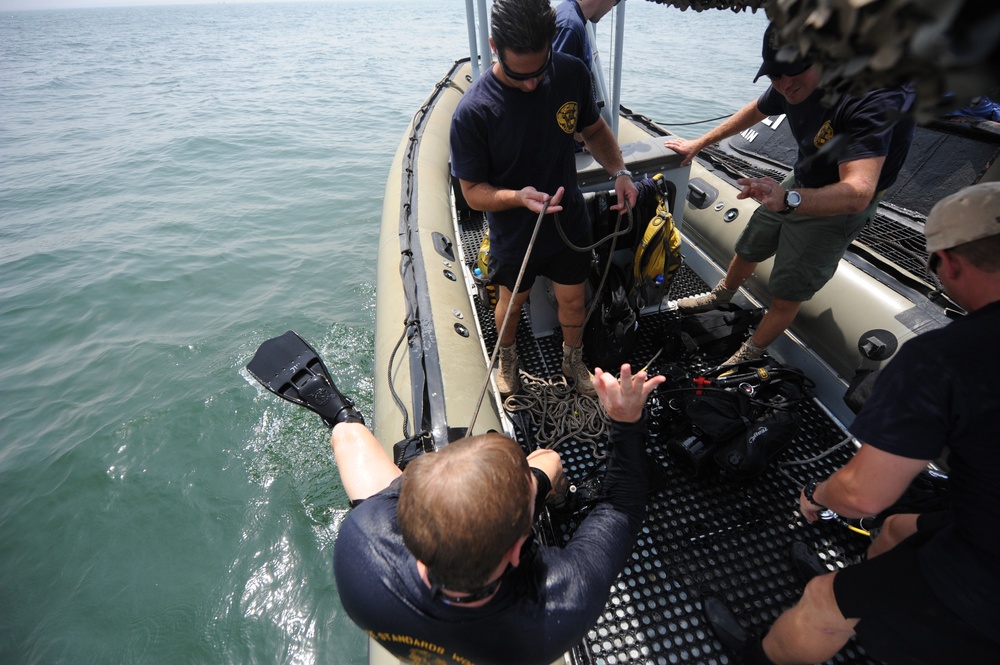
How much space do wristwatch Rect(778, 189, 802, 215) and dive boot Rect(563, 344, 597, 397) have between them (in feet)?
3.92

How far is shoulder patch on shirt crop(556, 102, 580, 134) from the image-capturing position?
2.00 metres

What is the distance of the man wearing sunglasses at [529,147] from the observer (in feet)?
5.66

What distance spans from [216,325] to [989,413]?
5.98m

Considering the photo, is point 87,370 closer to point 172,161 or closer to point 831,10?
point 831,10

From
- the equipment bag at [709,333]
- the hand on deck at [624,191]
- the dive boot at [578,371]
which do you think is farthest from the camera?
the equipment bag at [709,333]

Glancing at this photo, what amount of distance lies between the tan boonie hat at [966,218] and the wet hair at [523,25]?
1.29 meters

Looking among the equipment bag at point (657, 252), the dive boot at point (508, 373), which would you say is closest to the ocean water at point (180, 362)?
the equipment bag at point (657, 252)

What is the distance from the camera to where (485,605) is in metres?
1.09

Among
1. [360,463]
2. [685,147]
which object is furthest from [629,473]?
[685,147]

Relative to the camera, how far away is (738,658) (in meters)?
1.70

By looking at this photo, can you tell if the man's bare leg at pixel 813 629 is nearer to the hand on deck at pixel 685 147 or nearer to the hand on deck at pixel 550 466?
the hand on deck at pixel 550 466

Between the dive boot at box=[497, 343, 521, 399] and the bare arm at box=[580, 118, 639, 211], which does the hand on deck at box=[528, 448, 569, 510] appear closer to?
the dive boot at box=[497, 343, 521, 399]

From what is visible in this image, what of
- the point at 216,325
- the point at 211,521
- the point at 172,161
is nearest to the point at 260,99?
the point at 172,161

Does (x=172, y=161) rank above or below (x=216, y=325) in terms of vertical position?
above
